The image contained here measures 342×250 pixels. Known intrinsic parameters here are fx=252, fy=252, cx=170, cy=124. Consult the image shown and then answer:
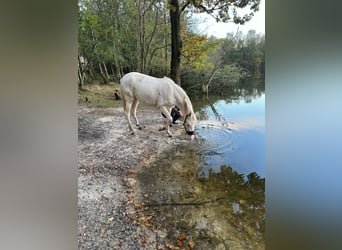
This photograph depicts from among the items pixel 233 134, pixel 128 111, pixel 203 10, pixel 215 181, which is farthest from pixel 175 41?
pixel 215 181

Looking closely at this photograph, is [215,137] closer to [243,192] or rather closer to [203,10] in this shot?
[243,192]

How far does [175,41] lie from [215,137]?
50 centimetres

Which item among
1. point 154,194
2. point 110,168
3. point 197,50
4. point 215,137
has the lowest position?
point 154,194

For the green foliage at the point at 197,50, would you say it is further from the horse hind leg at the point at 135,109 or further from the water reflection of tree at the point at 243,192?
the water reflection of tree at the point at 243,192

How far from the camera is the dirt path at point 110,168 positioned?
114cm

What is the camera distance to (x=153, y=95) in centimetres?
127

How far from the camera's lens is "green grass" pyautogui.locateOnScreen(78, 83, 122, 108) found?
47.6 inches

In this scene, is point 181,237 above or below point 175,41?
below

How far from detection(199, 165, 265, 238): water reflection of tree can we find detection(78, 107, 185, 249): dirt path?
0.91 ft

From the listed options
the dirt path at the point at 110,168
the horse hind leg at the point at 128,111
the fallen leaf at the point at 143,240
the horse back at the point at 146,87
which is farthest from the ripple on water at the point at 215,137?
the fallen leaf at the point at 143,240

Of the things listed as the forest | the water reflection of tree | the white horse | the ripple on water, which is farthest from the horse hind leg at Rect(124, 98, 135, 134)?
the water reflection of tree
